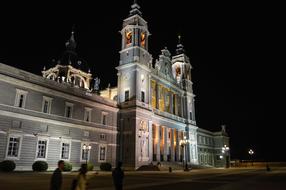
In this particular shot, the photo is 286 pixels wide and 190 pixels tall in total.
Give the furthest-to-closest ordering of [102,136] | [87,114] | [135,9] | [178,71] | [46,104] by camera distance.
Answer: [178,71]
[135,9]
[102,136]
[87,114]
[46,104]

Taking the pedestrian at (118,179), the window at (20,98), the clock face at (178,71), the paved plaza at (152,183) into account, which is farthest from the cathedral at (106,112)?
the pedestrian at (118,179)

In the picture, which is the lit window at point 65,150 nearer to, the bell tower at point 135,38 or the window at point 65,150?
the window at point 65,150

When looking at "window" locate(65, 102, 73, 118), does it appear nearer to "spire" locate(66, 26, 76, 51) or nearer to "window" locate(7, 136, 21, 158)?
"window" locate(7, 136, 21, 158)

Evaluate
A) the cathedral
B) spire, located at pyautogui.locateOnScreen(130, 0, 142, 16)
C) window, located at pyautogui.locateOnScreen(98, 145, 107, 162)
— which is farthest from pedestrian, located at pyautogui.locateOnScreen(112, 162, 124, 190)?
spire, located at pyautogui.locateOnScreen(130, 0, 142, 16)

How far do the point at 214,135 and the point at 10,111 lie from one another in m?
83.7

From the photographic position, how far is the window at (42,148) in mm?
35906

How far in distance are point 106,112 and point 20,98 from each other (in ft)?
58.8

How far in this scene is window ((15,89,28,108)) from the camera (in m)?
34.2

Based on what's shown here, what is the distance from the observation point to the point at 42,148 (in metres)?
36.4

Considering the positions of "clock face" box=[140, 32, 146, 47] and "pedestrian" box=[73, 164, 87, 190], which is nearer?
"pedestrian" box=[73, 164, 87, 190]

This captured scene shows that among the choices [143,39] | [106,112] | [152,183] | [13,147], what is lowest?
[152,183]

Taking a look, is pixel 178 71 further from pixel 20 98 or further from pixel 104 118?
pixel 20 98

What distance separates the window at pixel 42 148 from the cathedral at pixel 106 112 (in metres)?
0.14

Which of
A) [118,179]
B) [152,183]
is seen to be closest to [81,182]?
[118,179]
